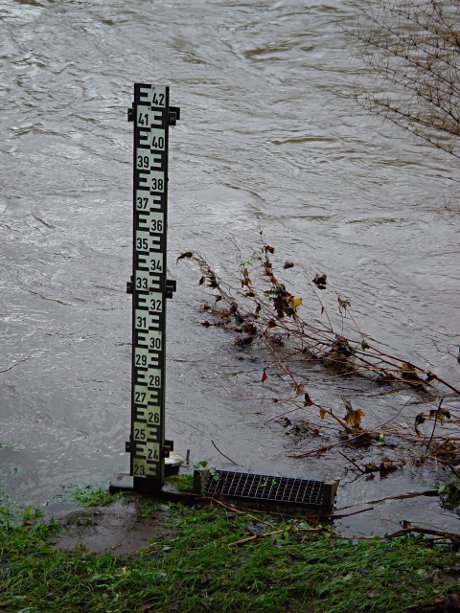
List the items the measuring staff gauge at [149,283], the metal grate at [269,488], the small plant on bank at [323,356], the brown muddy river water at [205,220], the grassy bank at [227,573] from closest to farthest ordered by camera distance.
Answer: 1. the grassy bank at [227,573]
2. the measuring staff gauge at [149,283]
3. the metal grate at [269,488]
4. the small plant on bank at [323,356]
5. the brown muddy river water at [205,220]

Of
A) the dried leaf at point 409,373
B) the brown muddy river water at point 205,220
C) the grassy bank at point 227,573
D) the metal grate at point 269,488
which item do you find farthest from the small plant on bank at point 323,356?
the grassy bank at point 227,573

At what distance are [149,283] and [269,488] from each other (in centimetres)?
110

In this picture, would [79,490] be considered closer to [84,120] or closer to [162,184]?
[162,184]

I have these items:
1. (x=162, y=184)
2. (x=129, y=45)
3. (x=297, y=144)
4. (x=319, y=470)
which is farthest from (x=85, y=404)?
(x=129, y=45)

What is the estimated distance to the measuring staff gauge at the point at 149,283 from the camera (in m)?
4.27

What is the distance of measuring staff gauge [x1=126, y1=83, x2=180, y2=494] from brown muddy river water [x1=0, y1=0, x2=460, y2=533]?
499mm

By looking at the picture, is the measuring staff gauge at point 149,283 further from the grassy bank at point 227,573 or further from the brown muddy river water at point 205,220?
the brown muddy river water at point 205,220

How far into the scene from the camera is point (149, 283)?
14.4 ft

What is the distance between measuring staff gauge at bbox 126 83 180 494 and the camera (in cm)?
427

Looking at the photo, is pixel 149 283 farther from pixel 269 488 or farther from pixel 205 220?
pixel 205 220

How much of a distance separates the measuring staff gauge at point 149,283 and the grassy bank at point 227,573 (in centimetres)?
37

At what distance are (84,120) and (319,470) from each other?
21.5 ft

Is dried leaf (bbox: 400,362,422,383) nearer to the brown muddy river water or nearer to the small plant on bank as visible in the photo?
the small plant on bank

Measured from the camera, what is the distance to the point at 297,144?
34.4 ft
